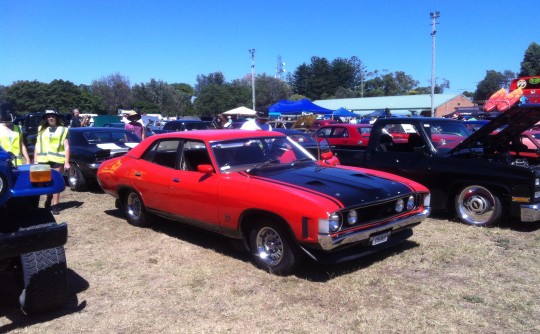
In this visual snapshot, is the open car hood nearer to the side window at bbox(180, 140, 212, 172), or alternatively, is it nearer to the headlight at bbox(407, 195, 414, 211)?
the headlight at bbox(407, 195, 414, 211)

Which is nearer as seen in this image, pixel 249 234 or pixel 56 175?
pixel 56 175

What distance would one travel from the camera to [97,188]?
10391mm

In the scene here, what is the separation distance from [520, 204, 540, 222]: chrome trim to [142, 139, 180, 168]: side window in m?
4.53

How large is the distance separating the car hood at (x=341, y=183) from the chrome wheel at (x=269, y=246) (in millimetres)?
536

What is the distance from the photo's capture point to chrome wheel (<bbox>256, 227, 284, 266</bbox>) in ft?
15.4

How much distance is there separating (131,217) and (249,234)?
2.64 meters

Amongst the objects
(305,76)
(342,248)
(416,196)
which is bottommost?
(342,248)

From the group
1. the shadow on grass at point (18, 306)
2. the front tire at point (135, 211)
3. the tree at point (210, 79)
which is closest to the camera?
the shadow on grass at point (18, 306)

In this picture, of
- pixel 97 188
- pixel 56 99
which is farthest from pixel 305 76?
pixel 97 188

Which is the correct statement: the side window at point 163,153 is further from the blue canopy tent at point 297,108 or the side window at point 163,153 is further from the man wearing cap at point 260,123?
the blue canopy tent at point 297,108

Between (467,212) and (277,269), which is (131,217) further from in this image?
(467,212)

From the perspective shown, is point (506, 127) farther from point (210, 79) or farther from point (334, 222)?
point (210, 79)

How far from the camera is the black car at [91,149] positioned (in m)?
9.50

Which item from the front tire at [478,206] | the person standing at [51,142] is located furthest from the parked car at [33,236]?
the front tire at [478,206]
